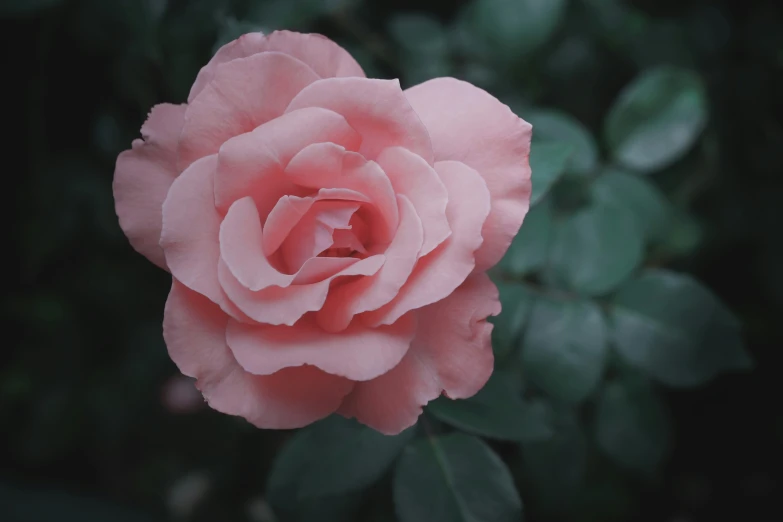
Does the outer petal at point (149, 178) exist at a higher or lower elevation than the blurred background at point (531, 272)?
higher

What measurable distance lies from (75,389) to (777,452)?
4.72 feet

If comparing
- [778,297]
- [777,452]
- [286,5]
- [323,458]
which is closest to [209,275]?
[323,458]

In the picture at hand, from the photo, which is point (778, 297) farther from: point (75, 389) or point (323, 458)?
point (75, 389)

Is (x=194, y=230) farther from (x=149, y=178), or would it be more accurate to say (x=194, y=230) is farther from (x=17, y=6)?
(x=17, y=6)

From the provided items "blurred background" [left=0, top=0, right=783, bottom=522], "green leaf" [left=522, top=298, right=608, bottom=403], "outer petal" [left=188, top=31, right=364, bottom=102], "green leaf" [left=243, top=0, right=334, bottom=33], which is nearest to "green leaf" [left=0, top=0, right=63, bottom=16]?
"blurred background" [left=0, top=0, right=783, bottom=522]

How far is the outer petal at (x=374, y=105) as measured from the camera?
46 cm

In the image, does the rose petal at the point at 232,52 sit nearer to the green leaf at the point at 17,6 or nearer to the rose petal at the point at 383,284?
the rose petal at the point at 383,284

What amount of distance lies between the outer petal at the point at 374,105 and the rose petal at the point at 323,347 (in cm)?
14

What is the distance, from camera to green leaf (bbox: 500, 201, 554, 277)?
2.55 feet

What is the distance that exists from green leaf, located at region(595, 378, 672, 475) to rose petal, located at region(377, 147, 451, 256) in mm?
551

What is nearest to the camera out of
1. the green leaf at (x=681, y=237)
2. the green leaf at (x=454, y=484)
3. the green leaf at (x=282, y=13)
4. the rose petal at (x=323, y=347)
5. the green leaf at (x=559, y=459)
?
the rose petal at (x=323, y=347)

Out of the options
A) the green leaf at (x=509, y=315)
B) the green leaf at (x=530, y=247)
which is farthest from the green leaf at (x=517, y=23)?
the green leaf at (x=509, y=315)

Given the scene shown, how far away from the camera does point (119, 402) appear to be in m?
1.21

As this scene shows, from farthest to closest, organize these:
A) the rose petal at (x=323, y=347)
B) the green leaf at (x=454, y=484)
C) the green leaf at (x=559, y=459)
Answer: the green leaf at (x=559, y=459)
the green leaf at (x=454, y=484)
the rose petal at (x=323, y=347)
